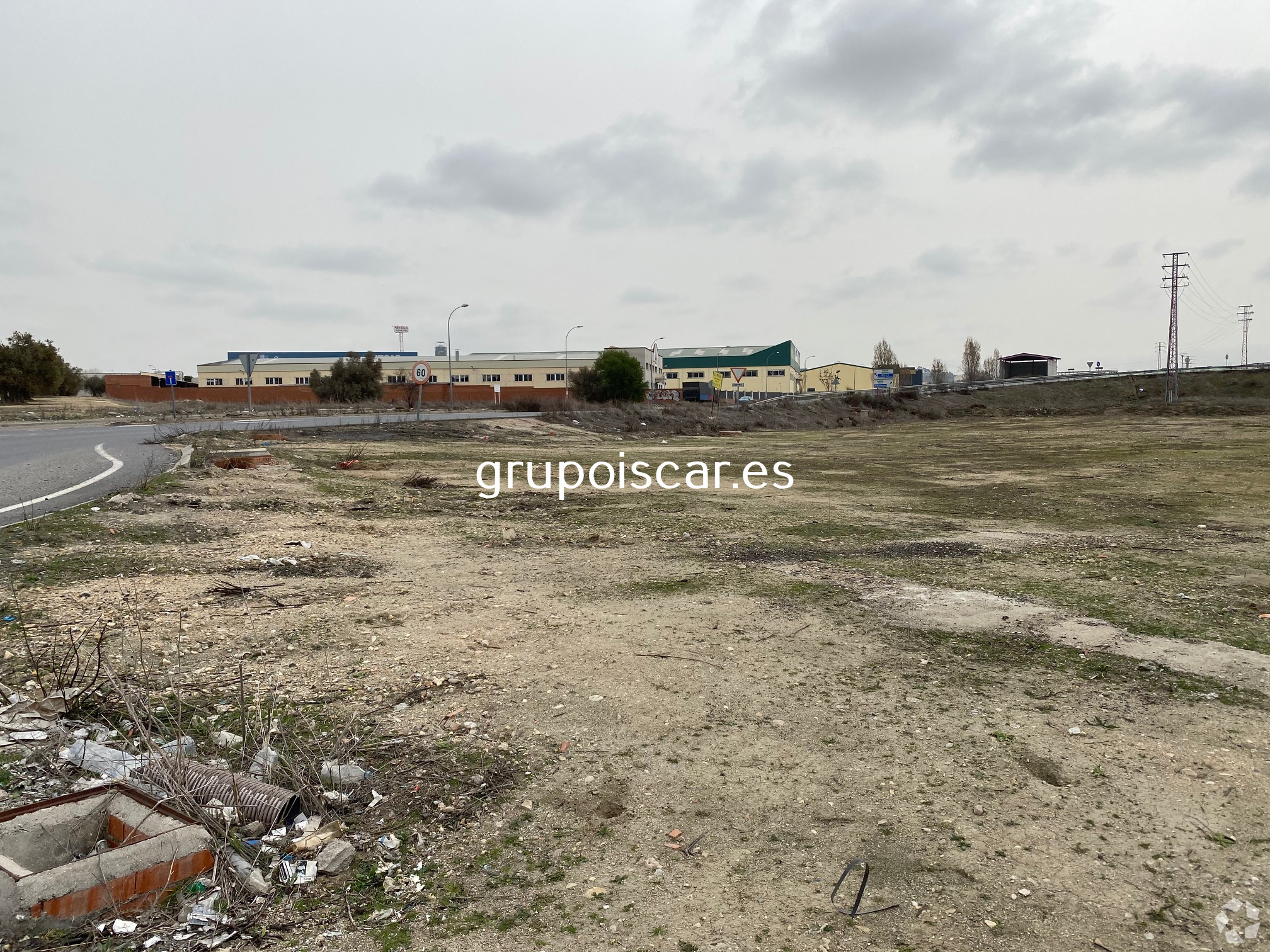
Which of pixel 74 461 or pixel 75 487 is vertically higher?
pixel 74 461

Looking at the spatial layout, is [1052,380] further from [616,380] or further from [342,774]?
[342,774]

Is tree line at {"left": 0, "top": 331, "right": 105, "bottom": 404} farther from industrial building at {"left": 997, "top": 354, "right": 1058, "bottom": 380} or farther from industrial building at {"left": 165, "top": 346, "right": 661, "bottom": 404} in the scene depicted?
industrial building at {"left": 997, "top": 354, "right": 1058, "bottom": 380}

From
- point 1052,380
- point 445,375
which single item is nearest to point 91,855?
point 1052,380

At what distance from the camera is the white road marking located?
993 cm

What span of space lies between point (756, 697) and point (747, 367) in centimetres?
10468

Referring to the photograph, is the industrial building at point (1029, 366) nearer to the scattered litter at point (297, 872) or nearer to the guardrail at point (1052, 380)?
the guardrail at point (1052, 380)

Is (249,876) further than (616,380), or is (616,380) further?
→ (616,380)

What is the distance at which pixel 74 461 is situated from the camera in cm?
1545

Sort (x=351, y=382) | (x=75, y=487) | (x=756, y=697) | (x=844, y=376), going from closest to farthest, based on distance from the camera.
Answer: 1. (x=756, y=697)
2. (x=75, y=487)
3. (x=351, y=382)
4. (x=844, y=376)

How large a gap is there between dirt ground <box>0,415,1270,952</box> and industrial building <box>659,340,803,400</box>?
97.4 metres

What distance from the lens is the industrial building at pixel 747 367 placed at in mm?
110375

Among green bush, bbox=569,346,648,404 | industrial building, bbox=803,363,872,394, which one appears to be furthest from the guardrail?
industrial building, bbox=803,363,872,394

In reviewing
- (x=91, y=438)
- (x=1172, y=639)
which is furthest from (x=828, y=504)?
(x=91, y=438)

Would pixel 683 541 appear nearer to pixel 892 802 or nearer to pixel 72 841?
pixel 892 802
